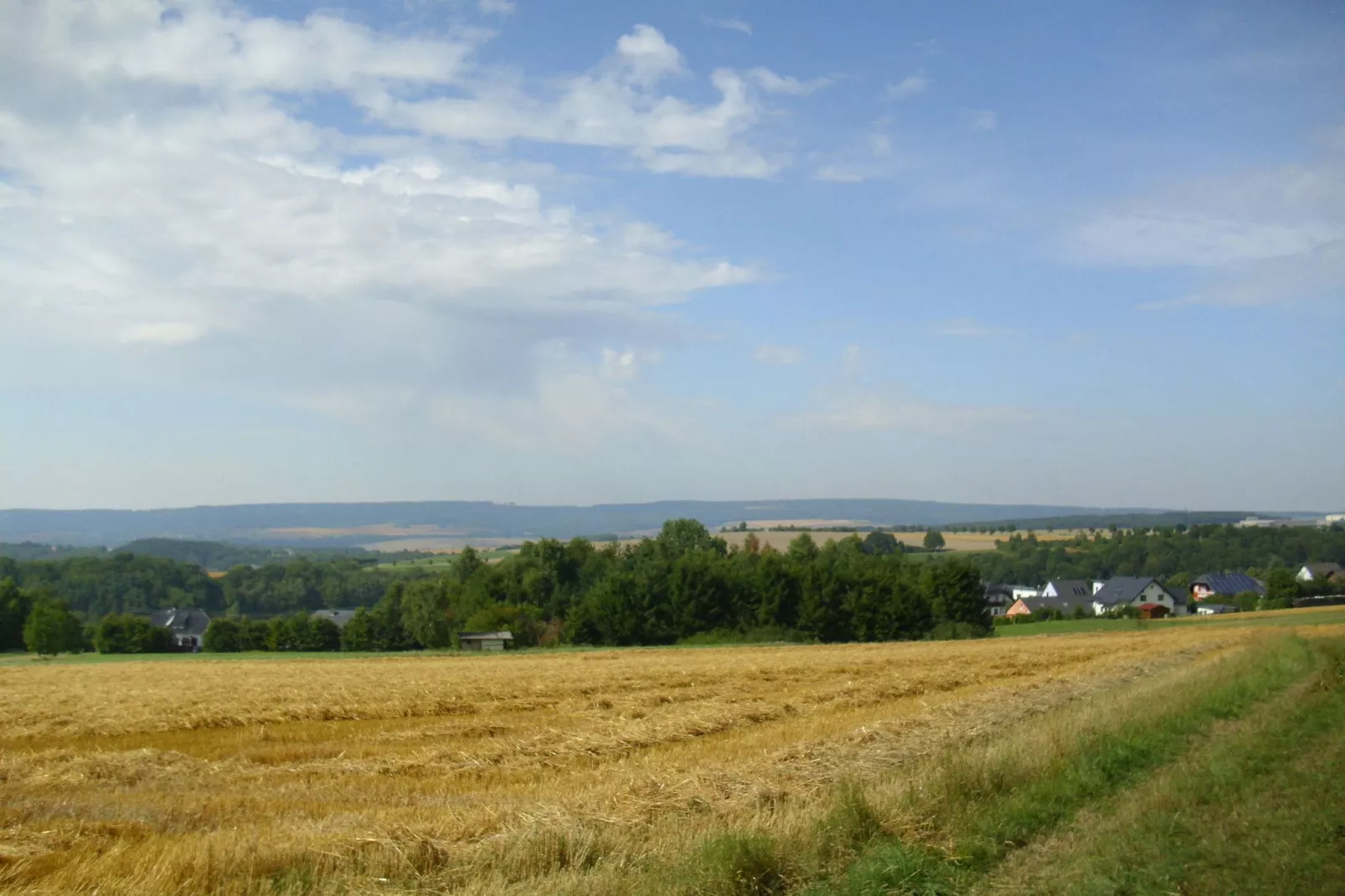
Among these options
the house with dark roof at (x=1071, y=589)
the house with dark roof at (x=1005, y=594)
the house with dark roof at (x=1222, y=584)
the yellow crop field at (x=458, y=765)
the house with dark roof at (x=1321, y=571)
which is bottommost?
the house with dark roof at (x=1005, y=594)

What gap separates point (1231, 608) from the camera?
349ft

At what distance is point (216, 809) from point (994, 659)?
98.1 ft

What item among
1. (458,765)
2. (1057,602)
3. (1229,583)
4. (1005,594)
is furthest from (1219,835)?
(1005,594)

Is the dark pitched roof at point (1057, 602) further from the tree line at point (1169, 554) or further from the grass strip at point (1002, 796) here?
the grass strip at point (1002, 796)

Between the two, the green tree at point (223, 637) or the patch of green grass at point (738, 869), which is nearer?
the patch of green grass at point (738, 869)

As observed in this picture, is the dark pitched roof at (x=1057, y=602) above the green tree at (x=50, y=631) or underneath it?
underneath

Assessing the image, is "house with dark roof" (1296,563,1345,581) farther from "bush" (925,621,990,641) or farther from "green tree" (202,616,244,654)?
"green tree" (202,616,244,654)

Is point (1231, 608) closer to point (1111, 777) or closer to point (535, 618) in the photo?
point (535, 618)

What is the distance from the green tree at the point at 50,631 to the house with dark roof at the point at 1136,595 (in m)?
101

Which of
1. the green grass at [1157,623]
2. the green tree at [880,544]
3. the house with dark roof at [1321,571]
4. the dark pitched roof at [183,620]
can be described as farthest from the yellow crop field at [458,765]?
the house with dark roof at [1321,571]

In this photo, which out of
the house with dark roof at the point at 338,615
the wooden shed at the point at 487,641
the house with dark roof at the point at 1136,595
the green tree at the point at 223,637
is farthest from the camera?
the house with dark roof at the point at 1136,595

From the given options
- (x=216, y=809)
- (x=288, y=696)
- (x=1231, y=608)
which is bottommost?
(x=1231, y=608)

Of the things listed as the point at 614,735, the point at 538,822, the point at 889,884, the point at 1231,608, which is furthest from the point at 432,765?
the point at 1231,608

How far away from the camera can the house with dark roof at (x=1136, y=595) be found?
119000 mm
